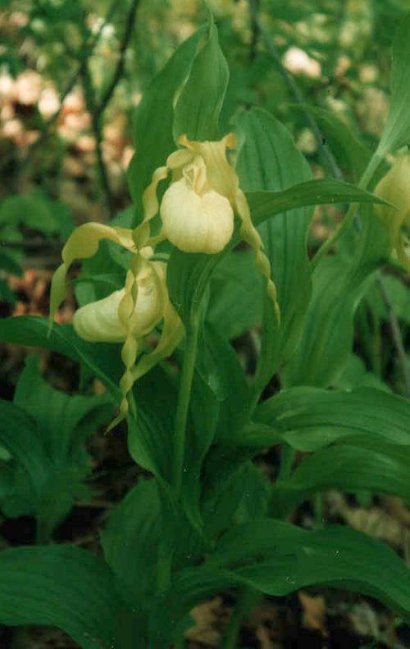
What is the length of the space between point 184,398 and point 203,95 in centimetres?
38

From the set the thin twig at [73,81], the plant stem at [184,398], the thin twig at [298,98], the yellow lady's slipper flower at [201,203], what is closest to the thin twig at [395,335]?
the thin twig at [298,98]

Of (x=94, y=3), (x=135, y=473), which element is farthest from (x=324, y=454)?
(x=94, y=3)

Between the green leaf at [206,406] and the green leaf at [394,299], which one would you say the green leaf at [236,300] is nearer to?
the green leaf at [206,406]

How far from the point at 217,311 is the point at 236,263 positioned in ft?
0.36

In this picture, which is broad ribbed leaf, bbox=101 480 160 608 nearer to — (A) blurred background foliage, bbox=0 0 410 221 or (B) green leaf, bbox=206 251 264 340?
(B) green leaf, bbox=206 251 264 340

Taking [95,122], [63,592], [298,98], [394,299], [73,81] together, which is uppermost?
[298,98]

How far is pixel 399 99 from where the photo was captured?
1145 millimetres

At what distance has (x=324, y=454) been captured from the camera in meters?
1.20

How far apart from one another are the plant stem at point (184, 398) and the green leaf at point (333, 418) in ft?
0.31

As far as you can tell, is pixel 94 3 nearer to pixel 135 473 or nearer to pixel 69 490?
pixel 135 473

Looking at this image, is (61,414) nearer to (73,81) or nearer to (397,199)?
(397,199)

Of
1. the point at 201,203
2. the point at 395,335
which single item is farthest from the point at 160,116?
the point at 395,335

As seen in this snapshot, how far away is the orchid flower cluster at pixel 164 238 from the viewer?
0.91 m

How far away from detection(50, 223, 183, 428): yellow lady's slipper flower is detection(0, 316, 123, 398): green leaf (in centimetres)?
6
